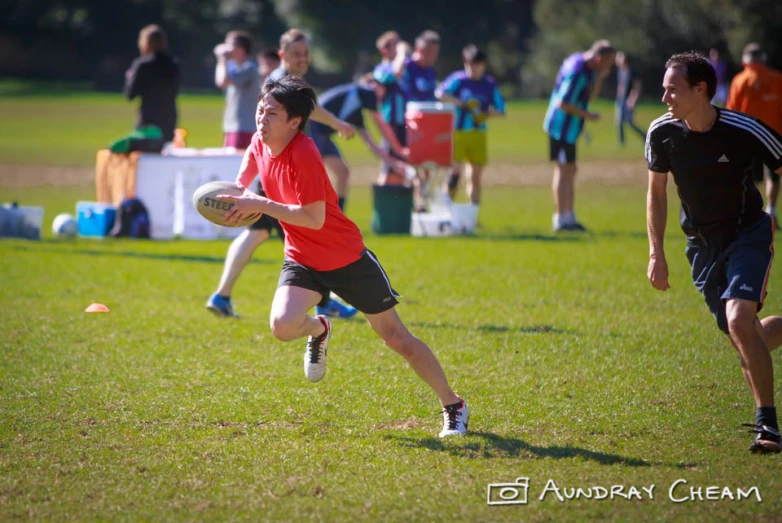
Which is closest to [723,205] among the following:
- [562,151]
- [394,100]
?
[562,151]

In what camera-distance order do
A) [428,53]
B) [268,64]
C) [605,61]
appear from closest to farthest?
[268,64] → [605,61] → [428,53]

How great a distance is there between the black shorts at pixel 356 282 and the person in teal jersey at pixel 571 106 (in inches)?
318

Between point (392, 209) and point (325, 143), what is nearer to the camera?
point (325, 143)

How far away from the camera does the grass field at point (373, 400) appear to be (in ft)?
14.2

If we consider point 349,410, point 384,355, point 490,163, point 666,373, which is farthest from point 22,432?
point 490,163

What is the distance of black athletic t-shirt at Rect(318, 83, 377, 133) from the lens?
11.3 m

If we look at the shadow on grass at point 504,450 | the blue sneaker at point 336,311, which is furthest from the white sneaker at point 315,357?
the blue sneaker at point 336,311

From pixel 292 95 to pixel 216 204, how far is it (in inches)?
26.4

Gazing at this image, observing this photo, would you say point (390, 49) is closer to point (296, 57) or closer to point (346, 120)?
point (346, 120)

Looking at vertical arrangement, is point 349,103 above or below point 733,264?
above

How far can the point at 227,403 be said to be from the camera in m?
5.83

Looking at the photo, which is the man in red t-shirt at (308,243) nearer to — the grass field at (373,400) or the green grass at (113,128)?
the grass field at (373,400)

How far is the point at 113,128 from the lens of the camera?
113ft

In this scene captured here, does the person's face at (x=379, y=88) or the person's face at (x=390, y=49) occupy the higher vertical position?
the person's face at (x=390, y=49)
